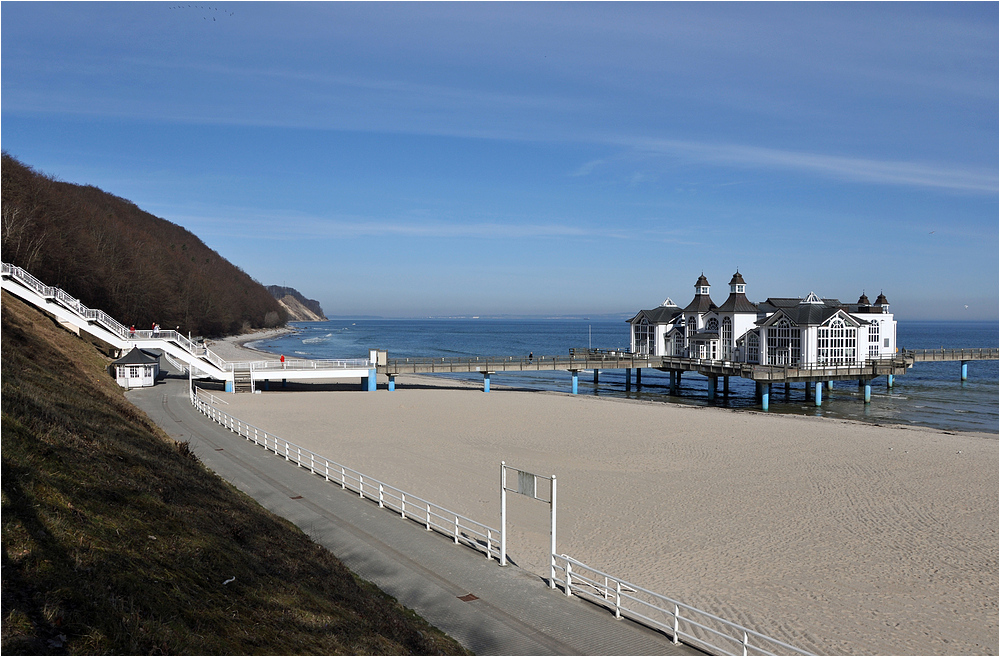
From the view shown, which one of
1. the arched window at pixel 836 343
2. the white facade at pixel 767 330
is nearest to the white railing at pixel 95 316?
the white facade at pixel 767 330

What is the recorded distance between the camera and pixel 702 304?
197 feet

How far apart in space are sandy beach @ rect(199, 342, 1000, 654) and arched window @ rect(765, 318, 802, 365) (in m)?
14.0

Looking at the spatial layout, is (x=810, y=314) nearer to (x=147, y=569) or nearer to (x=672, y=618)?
(x=672, y=618)

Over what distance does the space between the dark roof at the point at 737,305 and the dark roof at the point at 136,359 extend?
42840 mm

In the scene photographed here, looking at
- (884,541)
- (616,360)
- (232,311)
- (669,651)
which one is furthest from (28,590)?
(232,311)

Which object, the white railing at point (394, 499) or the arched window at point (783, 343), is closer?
the white railing at point (394, 499)

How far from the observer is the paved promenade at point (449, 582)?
31.9 ft

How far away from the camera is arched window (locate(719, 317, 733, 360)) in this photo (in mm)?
56469

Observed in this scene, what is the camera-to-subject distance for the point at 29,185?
55.3m

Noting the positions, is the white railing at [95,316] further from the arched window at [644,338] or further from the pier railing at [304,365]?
the arched window at [644,338]

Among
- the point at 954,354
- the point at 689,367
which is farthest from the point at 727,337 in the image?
the point at 954,354

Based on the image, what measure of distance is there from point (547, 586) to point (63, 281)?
195 ft

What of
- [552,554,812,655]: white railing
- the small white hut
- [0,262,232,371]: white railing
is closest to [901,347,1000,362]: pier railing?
[0,262,232,371]: white railing

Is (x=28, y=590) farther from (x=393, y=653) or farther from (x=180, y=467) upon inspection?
(x=180, y=467)
